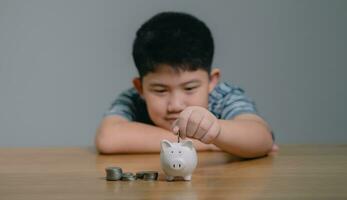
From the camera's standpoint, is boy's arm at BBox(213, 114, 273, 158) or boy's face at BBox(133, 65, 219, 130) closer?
boy's arm at BBox(213, 114, 273, 158)

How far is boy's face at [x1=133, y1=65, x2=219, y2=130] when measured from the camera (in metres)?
1.81

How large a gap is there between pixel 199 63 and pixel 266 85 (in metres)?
1.00

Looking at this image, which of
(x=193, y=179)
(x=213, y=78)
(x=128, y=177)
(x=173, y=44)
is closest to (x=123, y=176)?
(x=128, y=177)

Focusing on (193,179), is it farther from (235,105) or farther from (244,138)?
(235,105)

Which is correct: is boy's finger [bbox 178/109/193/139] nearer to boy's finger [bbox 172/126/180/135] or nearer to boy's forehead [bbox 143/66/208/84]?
boy's finger [bbox 172/126/180/135]

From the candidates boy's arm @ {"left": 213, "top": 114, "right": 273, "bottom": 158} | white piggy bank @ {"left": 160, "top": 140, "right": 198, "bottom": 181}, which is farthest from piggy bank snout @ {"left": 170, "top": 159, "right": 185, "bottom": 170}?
boy's arm @ {"left": 213, "top": 114, "right": 273, "bottom": 158}

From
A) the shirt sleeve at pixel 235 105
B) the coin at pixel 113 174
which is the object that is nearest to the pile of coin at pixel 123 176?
the coin at pixel 113 174

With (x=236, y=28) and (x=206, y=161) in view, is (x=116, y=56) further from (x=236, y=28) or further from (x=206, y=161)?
(x=206, y=161)

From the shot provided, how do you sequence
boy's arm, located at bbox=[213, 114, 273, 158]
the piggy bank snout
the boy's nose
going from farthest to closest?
the boy's nose
boy's arm, located at bbox=[213, 114, 273, 158]
the piggy bank snout

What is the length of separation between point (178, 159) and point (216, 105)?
2.64ft

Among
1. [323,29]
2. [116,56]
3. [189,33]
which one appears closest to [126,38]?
[116,56]

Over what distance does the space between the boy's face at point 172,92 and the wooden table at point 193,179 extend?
0.37ft

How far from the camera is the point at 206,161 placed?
5.29ft

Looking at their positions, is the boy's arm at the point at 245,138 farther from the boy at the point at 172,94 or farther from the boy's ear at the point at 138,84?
the boy's ear at the point at 138,84
